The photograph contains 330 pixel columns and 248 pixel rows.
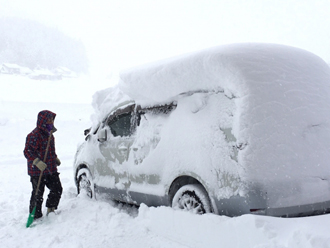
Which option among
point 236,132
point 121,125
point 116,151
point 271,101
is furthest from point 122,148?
point 271,101

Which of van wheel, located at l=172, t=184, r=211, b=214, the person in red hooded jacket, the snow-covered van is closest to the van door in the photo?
the snow-covered van

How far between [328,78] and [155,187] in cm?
250

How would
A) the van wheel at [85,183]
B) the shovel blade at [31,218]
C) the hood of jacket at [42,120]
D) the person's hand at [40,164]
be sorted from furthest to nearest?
1. the van wheel at [85,183]
2. the hood of jacket at [42,120]
3. the person's hand at [40,164]
4. the shovel blade at [31,218]

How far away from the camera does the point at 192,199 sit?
3.16m

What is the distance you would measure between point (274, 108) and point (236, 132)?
45 centimetres

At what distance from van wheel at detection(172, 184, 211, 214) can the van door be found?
118 centimetres

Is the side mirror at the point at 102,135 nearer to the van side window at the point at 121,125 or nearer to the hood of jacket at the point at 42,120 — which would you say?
the van side window at the point at 121,125

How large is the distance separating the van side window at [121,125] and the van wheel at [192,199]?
1464 mm

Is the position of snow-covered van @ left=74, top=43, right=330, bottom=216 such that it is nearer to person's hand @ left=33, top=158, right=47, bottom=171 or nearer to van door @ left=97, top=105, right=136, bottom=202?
van door @ left=97, top=105, right=136, bottom=202

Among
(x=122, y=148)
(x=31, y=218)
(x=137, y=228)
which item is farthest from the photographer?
(x=122, y=148)

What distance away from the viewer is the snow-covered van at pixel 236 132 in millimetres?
2551

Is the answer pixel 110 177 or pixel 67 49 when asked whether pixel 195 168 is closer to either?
pixel 110 177

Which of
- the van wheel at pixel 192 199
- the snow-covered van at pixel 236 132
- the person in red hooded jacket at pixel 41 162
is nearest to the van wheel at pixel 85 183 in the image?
the person in red hooded jacket at pixel 41 162

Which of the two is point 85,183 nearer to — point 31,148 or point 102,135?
point 102,135
